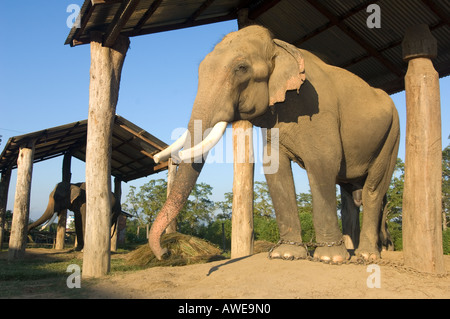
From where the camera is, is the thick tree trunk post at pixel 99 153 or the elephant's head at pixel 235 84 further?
the thick tree trunk post at pixel 99 153

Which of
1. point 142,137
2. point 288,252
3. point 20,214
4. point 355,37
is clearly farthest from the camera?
point 142,137

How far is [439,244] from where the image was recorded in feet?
15.3

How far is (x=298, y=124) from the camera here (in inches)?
179

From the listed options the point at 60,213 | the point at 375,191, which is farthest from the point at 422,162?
the point at 60,213

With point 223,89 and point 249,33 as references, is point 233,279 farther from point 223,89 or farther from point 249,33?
point 249,33

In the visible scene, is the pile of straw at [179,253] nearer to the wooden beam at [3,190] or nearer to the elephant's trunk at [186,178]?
the elephant's trunk at [186,178]

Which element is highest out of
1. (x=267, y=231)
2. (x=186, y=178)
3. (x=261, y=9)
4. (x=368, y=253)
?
(x=261, y=9)

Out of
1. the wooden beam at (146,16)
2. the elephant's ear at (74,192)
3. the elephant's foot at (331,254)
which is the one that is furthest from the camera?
the elephant's ear at (74,192)

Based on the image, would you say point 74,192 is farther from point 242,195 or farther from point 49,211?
point 242,195

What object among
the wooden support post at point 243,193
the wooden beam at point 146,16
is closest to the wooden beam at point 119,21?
the wooden beam at point 146,16

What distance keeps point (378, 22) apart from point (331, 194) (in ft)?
10.3

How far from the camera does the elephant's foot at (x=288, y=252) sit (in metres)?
4.66

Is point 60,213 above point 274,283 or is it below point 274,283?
above

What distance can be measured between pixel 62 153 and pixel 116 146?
2.49 m
